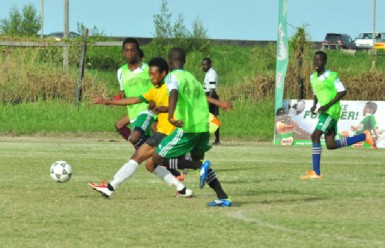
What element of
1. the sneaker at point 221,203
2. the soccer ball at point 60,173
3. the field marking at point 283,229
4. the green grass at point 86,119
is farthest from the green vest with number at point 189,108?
the green grass at point 86,119

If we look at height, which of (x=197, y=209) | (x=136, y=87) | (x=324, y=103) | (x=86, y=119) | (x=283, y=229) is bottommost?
(x=86, y=119)

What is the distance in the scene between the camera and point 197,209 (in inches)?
478

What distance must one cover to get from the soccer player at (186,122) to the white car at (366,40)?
70.8 meters

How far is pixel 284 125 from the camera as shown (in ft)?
94.1

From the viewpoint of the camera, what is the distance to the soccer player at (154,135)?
1281 centimetres

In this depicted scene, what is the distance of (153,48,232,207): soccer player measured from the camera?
12.0 meters

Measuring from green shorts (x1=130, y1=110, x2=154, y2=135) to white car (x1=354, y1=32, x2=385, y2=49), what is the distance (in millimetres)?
68606

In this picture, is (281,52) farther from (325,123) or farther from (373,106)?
(325,123)

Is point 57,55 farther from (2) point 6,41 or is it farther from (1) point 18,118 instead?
(1) point 18,118

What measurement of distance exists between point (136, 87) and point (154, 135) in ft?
6.08

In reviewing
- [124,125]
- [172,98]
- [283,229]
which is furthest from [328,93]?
[283,229]

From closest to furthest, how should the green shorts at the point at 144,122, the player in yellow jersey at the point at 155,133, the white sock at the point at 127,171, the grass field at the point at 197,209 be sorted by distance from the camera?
the grass field at the point at 197,209
the player in yellow jersey at the point at 155,133
the white sock at the point at 127,171
the green shorts at the point at 144,122

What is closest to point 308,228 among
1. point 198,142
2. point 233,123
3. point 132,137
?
point 198,142

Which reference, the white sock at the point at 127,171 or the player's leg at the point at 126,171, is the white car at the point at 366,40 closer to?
the player's leg at the point at 126,171
